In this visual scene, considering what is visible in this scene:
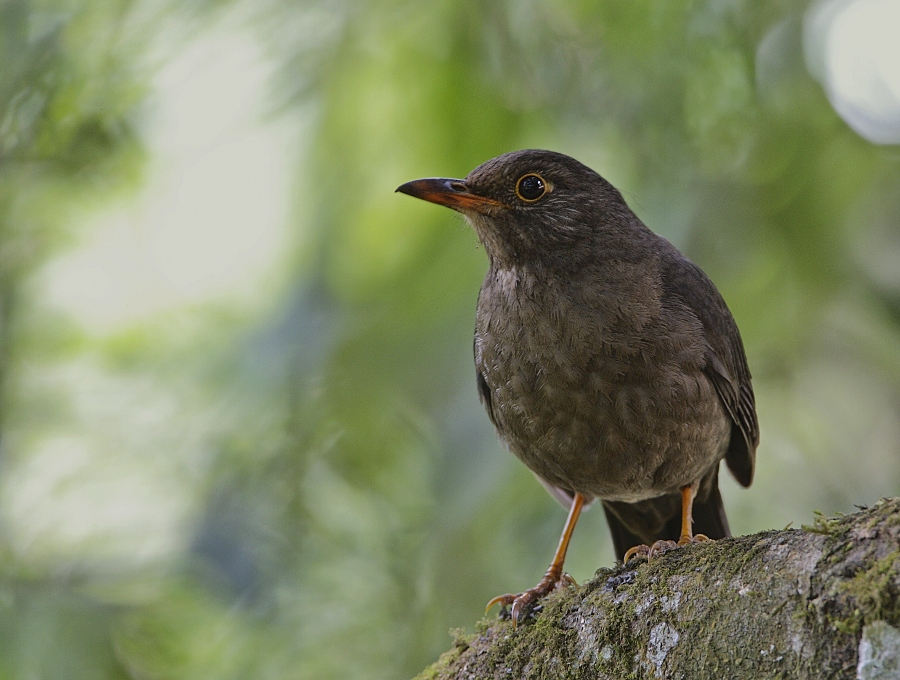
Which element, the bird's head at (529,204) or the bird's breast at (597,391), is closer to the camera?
the bird's breast at (597,391)

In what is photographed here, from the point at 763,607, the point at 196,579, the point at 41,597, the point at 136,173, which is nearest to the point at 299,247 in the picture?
the point at 136,173

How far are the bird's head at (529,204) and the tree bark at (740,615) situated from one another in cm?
186

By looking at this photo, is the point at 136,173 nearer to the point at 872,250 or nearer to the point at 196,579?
the point at 196,579

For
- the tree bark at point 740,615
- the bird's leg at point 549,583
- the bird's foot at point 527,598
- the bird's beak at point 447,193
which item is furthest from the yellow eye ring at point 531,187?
the tree bark at point 740,615

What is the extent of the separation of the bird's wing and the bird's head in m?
0.43

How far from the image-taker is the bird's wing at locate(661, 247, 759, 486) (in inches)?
178

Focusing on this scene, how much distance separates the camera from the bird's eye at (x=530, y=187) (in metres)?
4.82

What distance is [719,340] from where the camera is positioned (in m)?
4.59

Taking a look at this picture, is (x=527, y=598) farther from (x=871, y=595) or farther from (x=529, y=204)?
(x=529, y=204)

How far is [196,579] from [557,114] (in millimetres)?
3262

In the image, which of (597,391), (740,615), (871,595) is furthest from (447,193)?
(871,595)

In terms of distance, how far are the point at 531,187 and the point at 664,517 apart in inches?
76.4

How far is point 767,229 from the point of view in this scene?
5.40m

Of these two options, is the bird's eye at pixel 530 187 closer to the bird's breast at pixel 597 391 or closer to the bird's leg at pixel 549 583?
the bird's breast at pixel 597 391
